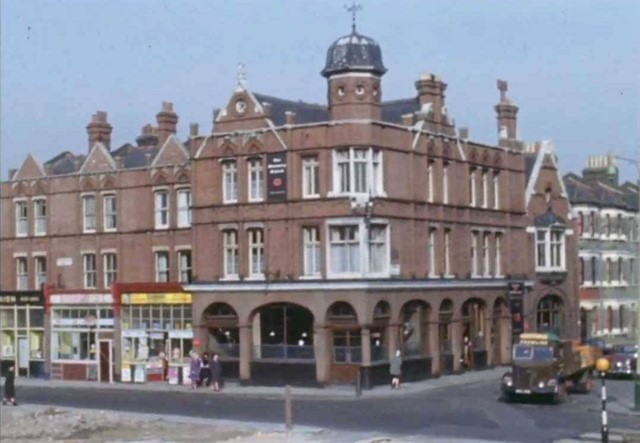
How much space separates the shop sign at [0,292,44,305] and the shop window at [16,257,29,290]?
142 cm

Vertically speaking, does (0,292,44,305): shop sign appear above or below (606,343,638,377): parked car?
above

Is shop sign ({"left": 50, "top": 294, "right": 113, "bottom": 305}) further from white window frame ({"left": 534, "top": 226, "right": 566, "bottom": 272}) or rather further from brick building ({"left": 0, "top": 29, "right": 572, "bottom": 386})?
white window frame ({"left": 534, "top": 226, "right": 566, "bottom": 272})

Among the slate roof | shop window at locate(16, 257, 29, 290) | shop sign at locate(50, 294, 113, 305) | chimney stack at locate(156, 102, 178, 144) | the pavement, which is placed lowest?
the pavement

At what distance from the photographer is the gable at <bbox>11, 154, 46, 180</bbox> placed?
64625 mm

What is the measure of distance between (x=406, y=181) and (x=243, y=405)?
Result: 1408 centimetres

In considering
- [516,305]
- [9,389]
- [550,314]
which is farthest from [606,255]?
[9,389]

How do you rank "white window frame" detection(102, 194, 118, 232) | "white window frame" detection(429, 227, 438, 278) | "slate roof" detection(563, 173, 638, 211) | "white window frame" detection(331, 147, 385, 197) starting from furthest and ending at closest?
1. "slate roof" detection(563, 173, 638, 211)
2. "white window frame" detection(102, 194, 118, 232)
3. "white window frame" detection(429, 227, 438, 278)
4. "white window frame" detection(331, 147, 385, 197)

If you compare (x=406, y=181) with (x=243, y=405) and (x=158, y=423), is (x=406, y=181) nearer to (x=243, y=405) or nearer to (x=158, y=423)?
(x=243, y=405)

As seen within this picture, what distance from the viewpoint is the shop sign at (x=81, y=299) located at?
59.4 meters

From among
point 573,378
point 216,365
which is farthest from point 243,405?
point 573,378

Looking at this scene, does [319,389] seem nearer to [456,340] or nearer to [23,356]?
[456,340]

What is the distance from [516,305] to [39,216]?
2489cm

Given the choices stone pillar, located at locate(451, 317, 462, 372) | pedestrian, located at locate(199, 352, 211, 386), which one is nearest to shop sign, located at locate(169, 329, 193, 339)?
pedestrian, located at locate(199, 352, 211, 386)

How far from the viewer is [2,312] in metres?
64.1
